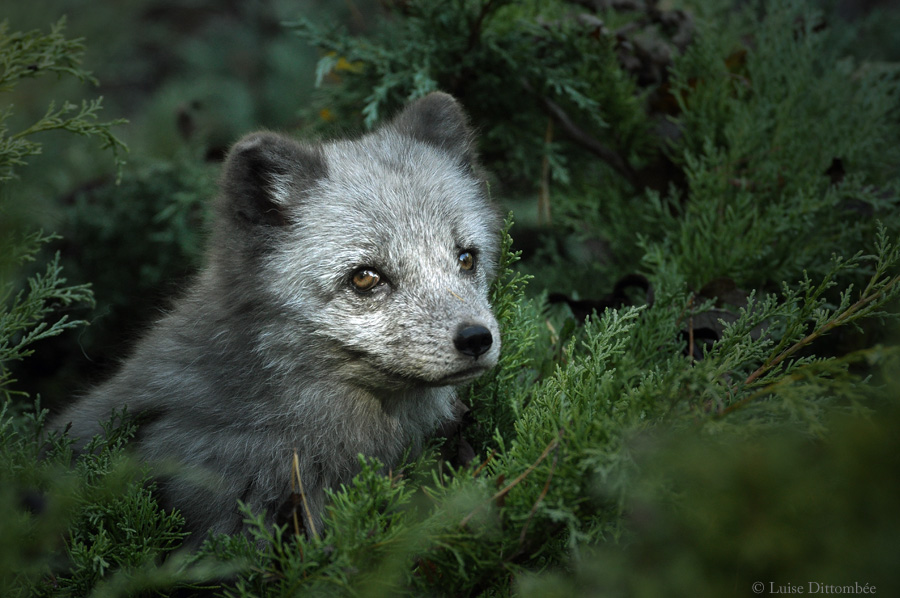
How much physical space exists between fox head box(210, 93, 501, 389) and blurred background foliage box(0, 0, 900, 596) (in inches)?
12.3

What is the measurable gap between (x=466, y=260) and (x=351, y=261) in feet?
1.66

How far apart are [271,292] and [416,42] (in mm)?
1934

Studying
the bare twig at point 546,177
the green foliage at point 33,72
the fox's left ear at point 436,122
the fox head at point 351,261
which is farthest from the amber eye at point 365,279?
the bare twig at point 546,177

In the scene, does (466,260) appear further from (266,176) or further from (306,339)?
(266,176)

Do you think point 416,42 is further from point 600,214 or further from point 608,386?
point 608,386

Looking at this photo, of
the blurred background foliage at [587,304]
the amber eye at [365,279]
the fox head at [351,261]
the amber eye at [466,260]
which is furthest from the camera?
the amber eye at [466,260]

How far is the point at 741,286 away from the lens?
3406 mm

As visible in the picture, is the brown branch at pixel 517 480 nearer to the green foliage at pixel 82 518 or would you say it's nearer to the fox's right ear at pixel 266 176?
Answer: the green foliage at pixel 82 518

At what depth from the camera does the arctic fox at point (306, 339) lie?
2.54m

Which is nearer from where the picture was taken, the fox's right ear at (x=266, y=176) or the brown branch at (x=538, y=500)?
the brown branch at (x=538, y=500)

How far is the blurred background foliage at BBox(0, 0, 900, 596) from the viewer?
1369 millimetres

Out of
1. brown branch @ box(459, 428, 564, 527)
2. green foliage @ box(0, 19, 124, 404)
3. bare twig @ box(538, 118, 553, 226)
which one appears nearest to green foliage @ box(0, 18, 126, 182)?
green foliage @ box(0, 19, 124, 404)

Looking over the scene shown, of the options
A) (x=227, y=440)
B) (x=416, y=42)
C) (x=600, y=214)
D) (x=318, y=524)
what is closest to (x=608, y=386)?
(x=318, y=524)

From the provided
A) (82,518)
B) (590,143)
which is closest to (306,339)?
(82,518)
